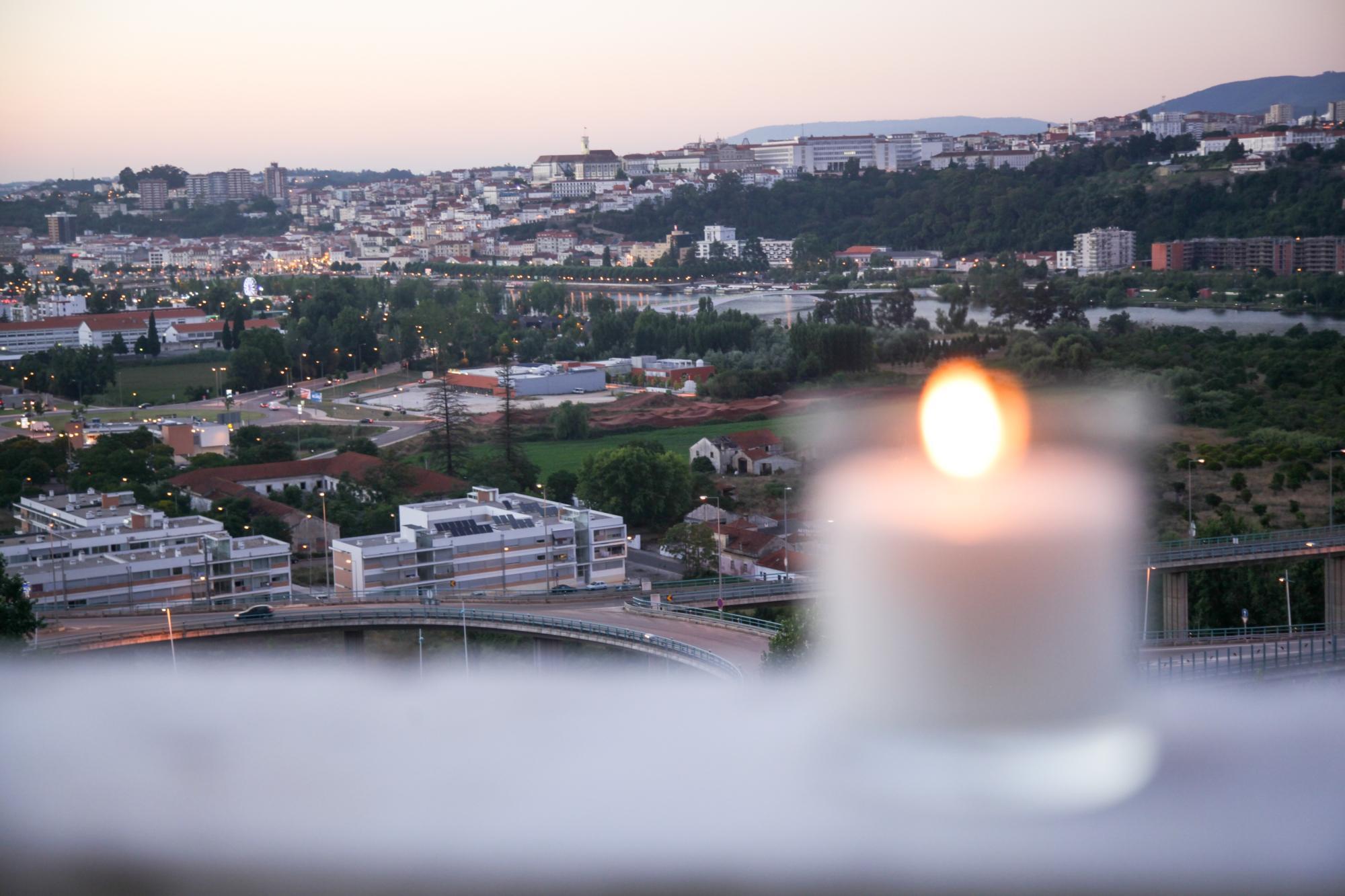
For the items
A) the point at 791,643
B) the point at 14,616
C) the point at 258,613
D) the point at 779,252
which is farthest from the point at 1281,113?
the point at 14,616

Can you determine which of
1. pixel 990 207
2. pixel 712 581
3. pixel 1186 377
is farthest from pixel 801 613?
pixel 990 207

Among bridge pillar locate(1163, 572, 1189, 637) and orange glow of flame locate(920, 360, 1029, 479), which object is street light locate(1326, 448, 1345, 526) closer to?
bridge pillar locate(1163, 572, 1189, 637)

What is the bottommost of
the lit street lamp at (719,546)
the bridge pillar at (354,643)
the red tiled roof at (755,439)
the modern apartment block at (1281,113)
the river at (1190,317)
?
the bridge pillar at (354,643)

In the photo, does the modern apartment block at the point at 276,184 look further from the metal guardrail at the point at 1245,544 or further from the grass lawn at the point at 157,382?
the metal guardrail at the point at 1245,544

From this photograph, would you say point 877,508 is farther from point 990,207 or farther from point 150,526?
point 990,207

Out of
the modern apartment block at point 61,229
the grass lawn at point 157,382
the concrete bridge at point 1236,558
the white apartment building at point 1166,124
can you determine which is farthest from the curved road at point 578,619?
the modern apartment block at point 61,229

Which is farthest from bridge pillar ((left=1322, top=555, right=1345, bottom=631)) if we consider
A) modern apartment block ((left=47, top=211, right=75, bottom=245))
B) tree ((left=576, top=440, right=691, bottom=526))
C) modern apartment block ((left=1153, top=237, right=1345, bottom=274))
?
modern apartment block ((left=47, top=211, right=75, bottom=245))
